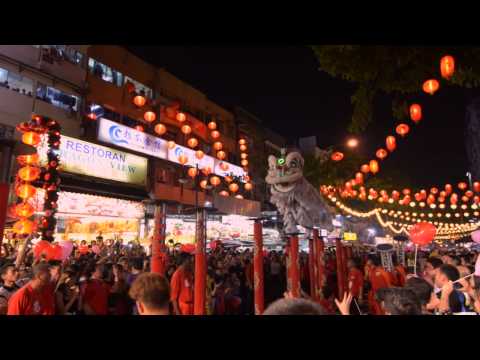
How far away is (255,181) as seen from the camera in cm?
2741

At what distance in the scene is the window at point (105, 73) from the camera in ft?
55.1

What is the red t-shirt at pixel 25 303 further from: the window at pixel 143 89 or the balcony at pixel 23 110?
the window at pixel 143 89

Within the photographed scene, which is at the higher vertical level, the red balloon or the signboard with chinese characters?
the signboard with chinese characters

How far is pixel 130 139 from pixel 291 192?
783 centimetres

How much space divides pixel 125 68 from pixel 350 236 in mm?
16813

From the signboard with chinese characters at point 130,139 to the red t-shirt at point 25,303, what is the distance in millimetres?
8914

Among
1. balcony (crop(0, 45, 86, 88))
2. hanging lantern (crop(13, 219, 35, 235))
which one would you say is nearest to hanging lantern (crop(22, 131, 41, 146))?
hanging lantern (crop(13, 219, 35, 235))

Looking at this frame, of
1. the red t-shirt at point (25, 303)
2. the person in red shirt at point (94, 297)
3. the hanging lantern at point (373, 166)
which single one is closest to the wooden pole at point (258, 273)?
the person in red shirt at point (94, 297)

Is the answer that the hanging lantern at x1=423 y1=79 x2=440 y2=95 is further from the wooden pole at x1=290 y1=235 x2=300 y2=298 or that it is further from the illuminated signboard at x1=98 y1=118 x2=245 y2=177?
the illuminated signboard at x1=98 y1=118 x2=245 y2=177

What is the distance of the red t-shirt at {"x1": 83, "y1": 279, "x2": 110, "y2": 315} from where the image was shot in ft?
20.7

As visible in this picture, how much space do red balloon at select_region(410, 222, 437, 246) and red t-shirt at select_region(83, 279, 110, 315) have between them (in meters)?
6.61

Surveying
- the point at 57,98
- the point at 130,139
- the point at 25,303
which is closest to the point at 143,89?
the point at 57,98
